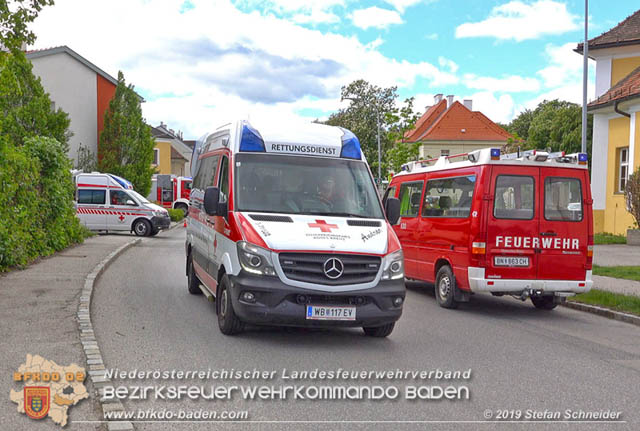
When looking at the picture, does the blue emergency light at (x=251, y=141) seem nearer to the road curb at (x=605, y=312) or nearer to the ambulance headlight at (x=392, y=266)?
the ambulance headlight at (x=392, y=266)

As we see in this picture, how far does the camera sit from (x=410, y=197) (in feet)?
45.4

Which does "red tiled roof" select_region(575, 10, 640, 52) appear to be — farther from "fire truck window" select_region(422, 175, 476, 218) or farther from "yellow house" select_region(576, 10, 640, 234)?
"fire truck window" select_region(422, 175, 476, 218)

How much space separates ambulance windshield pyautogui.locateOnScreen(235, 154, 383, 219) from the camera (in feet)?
28.4

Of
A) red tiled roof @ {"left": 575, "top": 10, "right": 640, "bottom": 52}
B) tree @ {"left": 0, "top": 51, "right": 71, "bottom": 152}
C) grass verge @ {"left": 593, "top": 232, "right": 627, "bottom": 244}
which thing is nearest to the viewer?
grass verge @ {"left": 593, "top": 232, "right": 627, "bottom": 244}

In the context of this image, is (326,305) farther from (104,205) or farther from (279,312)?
(104,205)

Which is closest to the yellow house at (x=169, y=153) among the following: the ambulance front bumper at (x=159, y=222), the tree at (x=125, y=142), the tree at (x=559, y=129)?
the tree at (x=125, y=142)

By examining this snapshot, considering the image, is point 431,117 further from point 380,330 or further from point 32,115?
point 380,330

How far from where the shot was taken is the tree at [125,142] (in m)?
43.8

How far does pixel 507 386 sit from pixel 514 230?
4710 millimetres

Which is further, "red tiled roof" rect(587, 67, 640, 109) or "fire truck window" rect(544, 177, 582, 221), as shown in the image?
"red tiled roof" rect(587, 67, 640, 109)

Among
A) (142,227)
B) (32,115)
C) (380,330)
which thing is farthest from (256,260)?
(32,115)

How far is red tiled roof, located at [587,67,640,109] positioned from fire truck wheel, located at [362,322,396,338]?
73.0 ft

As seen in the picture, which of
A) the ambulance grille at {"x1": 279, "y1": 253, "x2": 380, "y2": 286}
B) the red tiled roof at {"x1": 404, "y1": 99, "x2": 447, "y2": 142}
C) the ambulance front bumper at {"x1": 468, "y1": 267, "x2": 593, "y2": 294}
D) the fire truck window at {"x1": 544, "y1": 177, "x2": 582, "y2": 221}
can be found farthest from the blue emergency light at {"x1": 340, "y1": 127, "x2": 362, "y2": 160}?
the red tiled roof at {"x1": 404, "y1": 99, "x2": 447, "y2": 142}

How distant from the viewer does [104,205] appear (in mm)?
28203
